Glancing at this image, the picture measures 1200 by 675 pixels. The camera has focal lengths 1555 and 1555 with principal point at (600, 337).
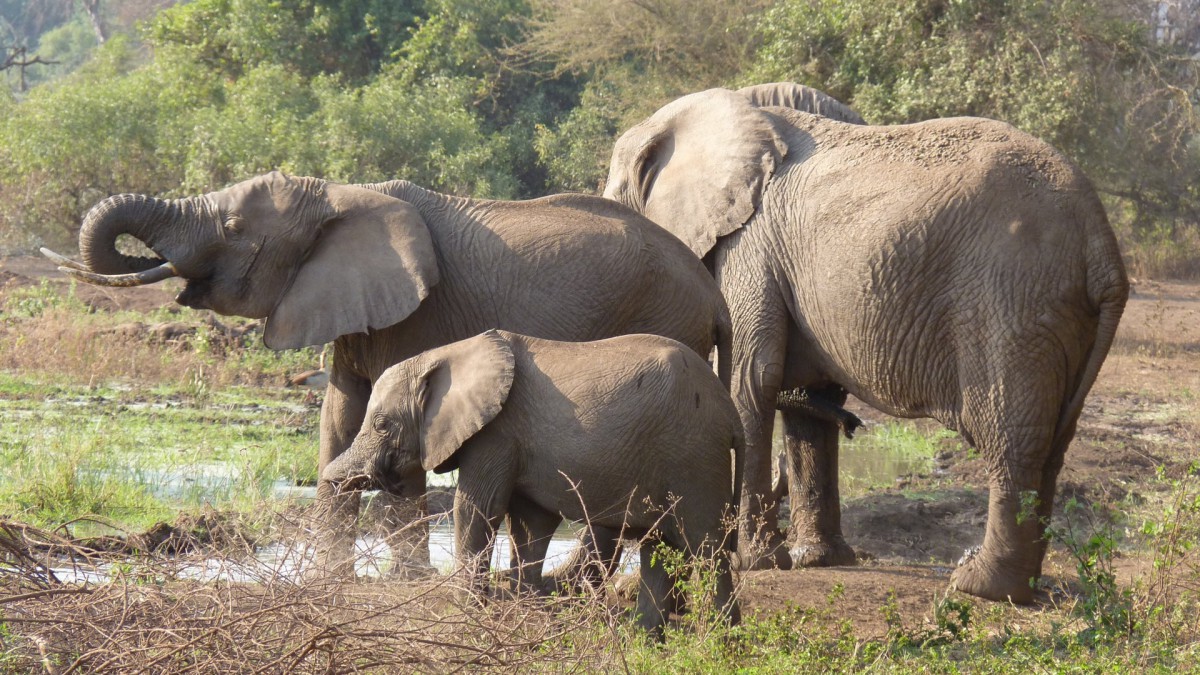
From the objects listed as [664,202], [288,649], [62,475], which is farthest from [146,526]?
[288,649]

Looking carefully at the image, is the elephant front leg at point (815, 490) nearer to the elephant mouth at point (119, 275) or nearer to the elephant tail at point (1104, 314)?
the elephant tail at point (1104, 314)

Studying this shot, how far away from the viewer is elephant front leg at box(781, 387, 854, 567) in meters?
7.79

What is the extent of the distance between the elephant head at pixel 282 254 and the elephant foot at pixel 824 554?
257 cm

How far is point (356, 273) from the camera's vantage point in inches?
251

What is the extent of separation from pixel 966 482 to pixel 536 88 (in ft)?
45.2

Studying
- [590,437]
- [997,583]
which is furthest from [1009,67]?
[590,437]

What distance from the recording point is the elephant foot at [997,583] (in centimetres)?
662

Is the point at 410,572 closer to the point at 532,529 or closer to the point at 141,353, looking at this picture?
the point at 532,529

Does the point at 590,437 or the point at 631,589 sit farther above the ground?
the point at 590,437

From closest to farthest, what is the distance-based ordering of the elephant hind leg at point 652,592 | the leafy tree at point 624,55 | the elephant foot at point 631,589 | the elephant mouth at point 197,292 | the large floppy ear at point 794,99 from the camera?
the elephant hind leg at point 652,592, the elephant foot at point 631,589, the elephant mouth at point 197,292, the large floppy ear at point 794,99, the leafy tree at point 624,55

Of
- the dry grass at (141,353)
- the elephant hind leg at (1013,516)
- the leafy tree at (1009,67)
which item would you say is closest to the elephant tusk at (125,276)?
the elephant hind leg at (1013,516)

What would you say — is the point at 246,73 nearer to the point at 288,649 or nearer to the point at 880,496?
the point at 880,496

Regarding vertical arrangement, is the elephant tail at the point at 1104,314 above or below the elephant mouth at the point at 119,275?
below

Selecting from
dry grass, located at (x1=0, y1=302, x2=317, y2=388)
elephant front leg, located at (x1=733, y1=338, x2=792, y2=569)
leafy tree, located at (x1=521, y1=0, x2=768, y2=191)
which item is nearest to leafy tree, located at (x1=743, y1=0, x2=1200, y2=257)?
leafy tree, located at (x1=521, y1=0, x2=768, y2=191)
